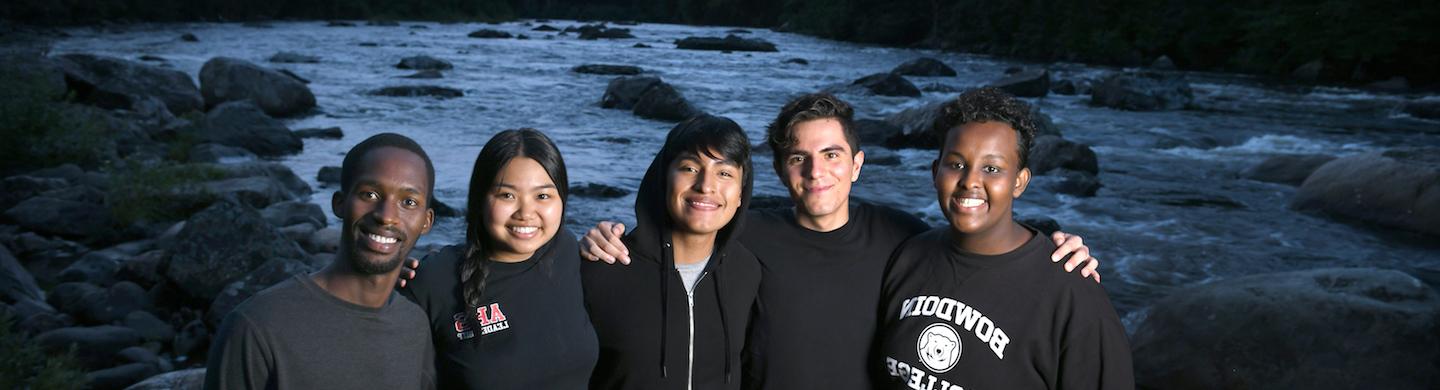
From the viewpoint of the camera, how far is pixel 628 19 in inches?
3398

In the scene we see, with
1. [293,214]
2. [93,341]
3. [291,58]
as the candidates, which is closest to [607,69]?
[291,58]

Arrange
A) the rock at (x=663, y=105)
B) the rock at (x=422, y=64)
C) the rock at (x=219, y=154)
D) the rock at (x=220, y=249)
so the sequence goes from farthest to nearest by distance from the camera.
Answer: the rock at (x=422, y=64)
the rock at (x=663, y=105)
the rock at (x=219, y=154)
the rock at (x=220, y=249)

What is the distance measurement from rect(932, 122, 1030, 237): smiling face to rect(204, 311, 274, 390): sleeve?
63.6 inches

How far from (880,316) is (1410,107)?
21174 mm

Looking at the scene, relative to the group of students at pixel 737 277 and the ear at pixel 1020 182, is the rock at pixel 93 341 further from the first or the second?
the ear at pixel 1020 182

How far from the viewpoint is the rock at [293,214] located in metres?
9.18

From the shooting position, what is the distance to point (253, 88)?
57.5 feet

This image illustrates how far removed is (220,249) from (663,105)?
11952 millimetres

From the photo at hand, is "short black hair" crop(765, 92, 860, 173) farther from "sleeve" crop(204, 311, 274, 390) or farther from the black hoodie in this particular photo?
"sleeve" crop(204, 311, 274, 390)

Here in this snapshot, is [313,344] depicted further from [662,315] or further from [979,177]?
[979,177]

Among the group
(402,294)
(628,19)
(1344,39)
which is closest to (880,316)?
(402,294)

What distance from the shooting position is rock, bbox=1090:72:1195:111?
20891 mm

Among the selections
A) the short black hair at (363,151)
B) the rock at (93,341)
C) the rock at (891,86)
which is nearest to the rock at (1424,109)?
Answer: the rock at (891,86)

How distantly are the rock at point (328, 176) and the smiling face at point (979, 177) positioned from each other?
10178 mm
